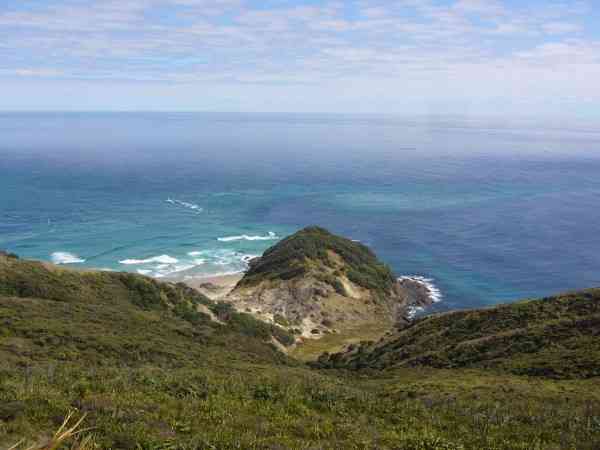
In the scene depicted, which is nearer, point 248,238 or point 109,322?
point 109,322

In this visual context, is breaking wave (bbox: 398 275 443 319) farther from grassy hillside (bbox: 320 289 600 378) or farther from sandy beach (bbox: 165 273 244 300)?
sandy beach (bbox: 165 273 244 300)

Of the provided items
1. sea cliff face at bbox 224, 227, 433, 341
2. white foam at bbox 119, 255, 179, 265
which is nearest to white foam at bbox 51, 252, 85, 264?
white foam at bbox 119, 255, 179, 265

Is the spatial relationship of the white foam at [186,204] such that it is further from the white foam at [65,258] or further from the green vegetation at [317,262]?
the green vegetation at [317,262]

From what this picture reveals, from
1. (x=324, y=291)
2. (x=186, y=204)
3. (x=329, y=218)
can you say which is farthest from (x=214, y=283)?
(x=186, y=204)

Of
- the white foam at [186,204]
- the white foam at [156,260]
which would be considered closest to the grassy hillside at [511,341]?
the white foam at [156,260]

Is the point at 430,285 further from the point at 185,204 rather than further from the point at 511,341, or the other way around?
the point at 185,204
